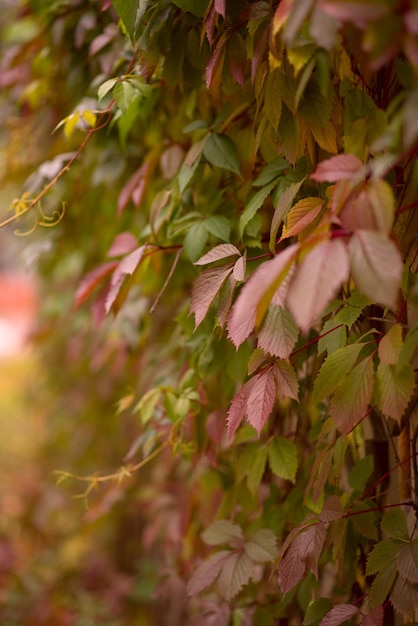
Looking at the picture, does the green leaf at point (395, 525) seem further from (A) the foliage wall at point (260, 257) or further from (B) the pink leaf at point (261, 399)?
(B) the pink leaf at point (261, 399)

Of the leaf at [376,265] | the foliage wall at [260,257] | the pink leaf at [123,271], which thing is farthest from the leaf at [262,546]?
the leaf at [376,265]

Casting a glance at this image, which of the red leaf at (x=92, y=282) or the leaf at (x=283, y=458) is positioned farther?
the red leaf at (x=92, y=282)

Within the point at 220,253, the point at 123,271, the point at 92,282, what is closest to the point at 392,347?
the point at 220,253

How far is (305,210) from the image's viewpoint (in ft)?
2.60

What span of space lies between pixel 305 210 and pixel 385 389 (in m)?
0.25

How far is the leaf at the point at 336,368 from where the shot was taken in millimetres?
774

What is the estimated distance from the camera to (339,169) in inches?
25.2

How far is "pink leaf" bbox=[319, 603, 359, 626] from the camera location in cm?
82

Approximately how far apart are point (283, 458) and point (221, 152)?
20.4 inches

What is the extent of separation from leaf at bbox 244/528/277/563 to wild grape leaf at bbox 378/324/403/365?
424 millimetres

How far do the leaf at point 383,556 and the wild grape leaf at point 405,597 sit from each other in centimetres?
3

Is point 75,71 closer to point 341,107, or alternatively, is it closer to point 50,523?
point 341,107

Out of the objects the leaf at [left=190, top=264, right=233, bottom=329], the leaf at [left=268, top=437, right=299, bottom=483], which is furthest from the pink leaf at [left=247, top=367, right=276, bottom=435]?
the leaf at [left=268, top=437, right=299, bottom=483]

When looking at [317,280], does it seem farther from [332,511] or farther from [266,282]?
[332,511]
